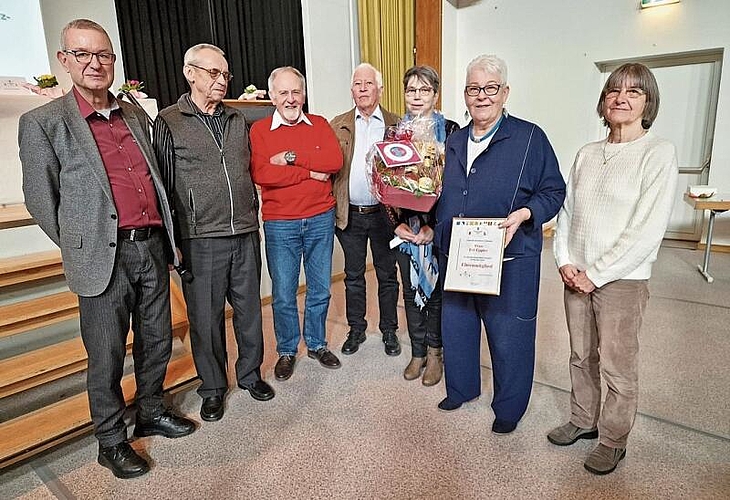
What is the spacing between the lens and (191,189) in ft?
6.58

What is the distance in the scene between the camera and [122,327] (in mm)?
1800

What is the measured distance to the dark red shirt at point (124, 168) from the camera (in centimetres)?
170

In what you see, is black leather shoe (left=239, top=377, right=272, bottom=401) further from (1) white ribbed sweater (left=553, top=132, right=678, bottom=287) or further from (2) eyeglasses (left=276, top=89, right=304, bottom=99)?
(1) white ribbed sweater (left=553, top=132, right=678, bottom=287)

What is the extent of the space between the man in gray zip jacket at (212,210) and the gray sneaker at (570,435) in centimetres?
139

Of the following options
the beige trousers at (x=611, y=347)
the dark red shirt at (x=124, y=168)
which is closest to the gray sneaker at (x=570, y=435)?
the beige trousers at (x=611, y=347)

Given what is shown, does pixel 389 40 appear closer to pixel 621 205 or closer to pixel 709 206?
pixel 709 206

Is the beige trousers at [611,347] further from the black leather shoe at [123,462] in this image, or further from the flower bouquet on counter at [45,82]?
the flower bouquet on counter at [45,82]

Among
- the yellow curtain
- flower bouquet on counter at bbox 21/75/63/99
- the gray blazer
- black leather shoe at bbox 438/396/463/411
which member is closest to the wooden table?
the yellow curtain

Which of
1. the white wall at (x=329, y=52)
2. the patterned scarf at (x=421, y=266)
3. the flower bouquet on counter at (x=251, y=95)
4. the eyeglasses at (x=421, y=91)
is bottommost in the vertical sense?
the patterned scarf at (x=421, y=266)

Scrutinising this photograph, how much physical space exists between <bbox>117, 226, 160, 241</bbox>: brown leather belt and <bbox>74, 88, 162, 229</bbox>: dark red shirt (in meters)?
0.02

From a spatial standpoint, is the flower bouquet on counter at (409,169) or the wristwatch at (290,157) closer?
the flower bouquet on counter at (409,169)

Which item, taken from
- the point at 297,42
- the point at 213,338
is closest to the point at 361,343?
the point at 213,338

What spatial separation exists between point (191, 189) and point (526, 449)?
5.67ft

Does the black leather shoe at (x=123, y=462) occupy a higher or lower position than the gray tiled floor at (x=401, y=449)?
higher
